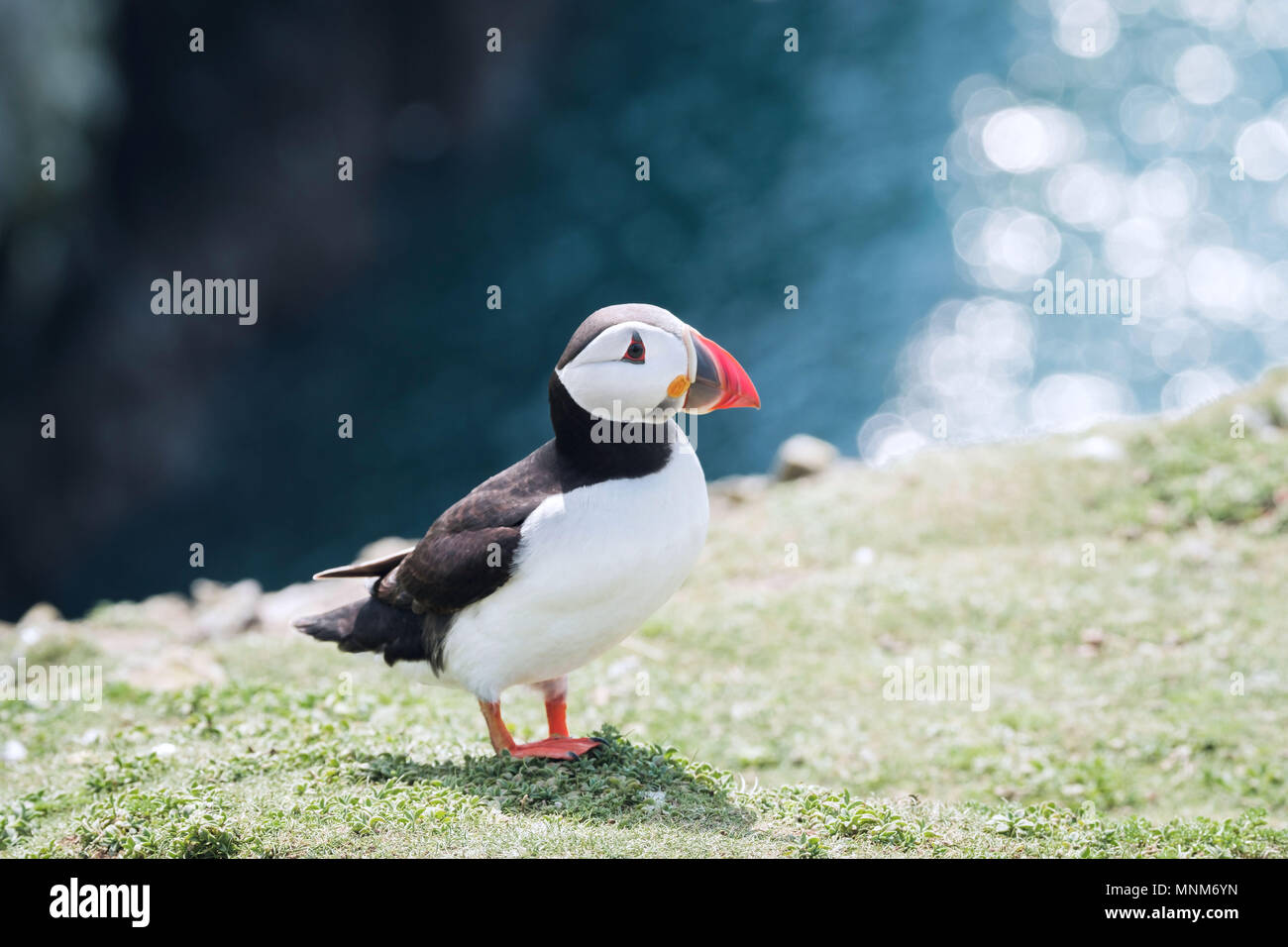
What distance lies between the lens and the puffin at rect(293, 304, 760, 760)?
621cm

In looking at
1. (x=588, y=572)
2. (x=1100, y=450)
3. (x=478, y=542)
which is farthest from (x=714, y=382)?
(x=1100, y=450)

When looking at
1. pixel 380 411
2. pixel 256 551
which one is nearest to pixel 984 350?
pixel 380 411

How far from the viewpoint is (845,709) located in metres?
10.2

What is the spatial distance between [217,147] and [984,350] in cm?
1601

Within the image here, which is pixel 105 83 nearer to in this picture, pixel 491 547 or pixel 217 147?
pixel 217 147

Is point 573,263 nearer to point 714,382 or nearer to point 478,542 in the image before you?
point 478,542

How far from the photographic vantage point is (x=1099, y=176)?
2550cm

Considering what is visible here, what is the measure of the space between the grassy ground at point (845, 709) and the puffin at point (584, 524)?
0.65 meters

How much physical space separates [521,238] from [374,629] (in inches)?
836

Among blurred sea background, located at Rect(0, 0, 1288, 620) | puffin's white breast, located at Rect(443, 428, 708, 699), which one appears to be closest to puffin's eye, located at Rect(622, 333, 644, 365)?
puffin's white breast, located at Rect(443, 428, 708, 699)

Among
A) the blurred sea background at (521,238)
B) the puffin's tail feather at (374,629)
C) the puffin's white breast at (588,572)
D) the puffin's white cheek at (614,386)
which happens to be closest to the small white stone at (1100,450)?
the blurred sea background at (521,238)

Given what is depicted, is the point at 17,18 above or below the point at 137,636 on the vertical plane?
above

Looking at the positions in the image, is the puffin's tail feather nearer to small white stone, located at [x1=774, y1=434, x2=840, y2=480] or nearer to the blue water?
small white stone, located at [x1=774, y1=434, x2=840, y2=480]

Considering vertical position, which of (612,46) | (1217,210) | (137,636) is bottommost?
(137,636)
